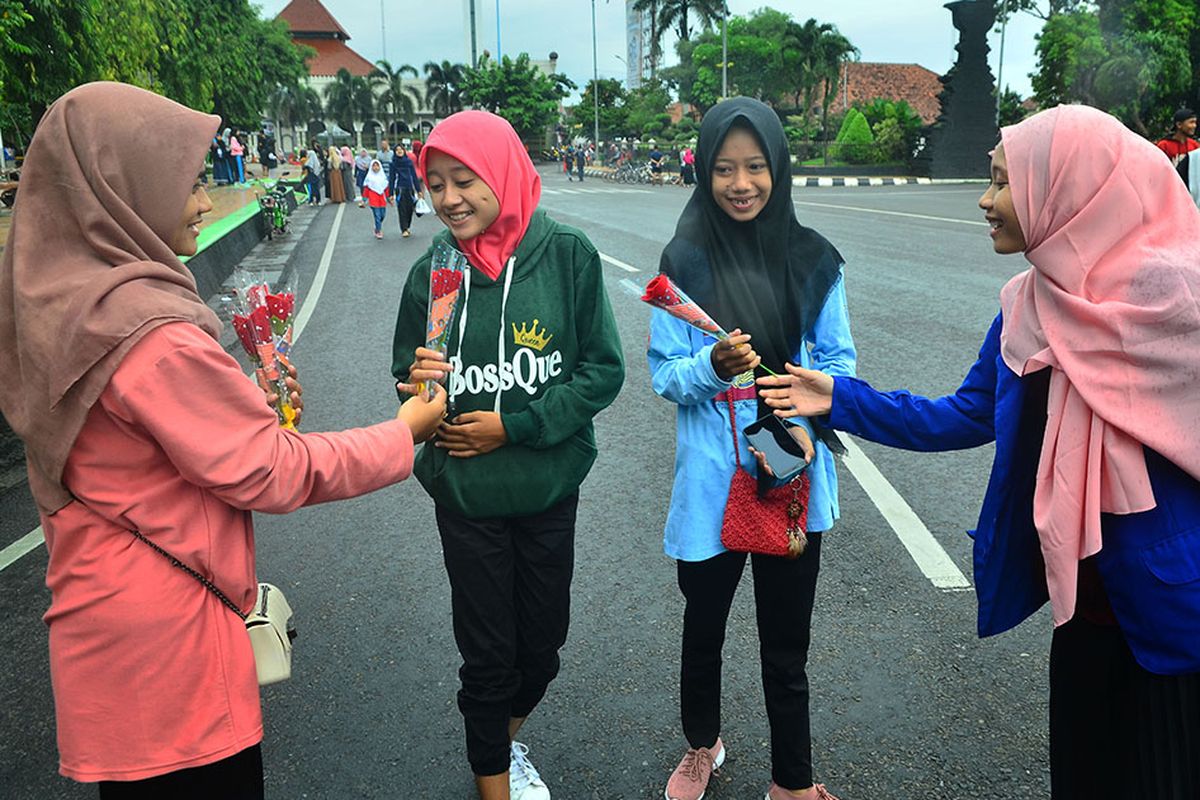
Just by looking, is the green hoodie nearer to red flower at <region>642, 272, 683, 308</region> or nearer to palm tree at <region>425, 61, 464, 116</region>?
red flower at <region>642, 272, 683, 308</region>

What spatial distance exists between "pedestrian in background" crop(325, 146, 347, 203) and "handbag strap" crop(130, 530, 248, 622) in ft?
98.7

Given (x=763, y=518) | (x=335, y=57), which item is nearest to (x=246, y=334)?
(x=763, y=518)

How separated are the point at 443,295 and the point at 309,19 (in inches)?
4650

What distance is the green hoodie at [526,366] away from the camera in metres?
2.36

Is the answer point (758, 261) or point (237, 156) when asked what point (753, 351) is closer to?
point (758, 261)

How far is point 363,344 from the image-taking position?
8477mm

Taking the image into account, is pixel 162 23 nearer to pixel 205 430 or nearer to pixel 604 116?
pixel 205 430

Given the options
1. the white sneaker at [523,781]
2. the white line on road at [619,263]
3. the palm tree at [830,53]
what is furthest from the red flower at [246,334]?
the palm tree at [830,53]

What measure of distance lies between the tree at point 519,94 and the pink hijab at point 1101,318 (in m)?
75.3

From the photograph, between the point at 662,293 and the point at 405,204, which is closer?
the point at 662,293

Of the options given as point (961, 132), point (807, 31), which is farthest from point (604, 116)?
point (961, 132)

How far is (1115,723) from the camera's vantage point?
192 cm

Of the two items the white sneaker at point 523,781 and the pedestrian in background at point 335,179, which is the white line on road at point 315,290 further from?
the pedestrian in background at point 335,179

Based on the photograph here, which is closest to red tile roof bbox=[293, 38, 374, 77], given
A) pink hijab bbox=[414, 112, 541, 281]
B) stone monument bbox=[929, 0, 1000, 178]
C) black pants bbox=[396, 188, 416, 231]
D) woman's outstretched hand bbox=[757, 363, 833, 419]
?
stone monument bbox=[929, 0, 1000, 178]
